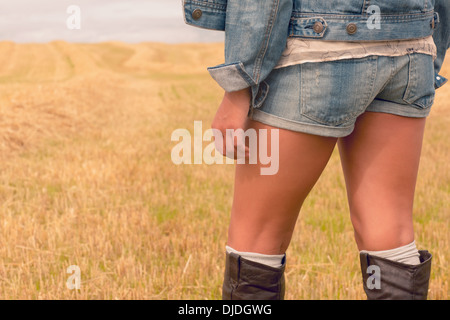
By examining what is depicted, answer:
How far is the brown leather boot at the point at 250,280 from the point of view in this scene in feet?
5.29

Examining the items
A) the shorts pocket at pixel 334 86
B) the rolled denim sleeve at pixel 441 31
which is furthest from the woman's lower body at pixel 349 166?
the rolled denim sleeve at pixel 441 31

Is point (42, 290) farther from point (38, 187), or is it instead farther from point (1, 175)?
point (1, 175)

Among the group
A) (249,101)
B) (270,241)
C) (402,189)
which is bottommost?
(270,241)

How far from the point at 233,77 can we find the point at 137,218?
8.98 ft

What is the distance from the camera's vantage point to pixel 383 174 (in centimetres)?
162

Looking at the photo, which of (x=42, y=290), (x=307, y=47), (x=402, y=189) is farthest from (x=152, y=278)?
(x=307, y=47)

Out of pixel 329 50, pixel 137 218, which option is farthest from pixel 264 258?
pixel 137 218

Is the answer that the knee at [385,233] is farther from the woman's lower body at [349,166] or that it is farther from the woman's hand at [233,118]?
the woman's hand at [233,118]

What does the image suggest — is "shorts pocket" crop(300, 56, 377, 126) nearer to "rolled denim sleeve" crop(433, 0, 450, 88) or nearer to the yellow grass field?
"rolled denim sleeve" crop(433, 0, 450, 88)

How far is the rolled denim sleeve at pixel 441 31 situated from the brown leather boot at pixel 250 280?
0.87m

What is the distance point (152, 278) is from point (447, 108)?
10.2 metres

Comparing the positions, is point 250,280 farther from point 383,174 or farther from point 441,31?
point 441,31

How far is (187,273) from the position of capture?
2984 millimetres
